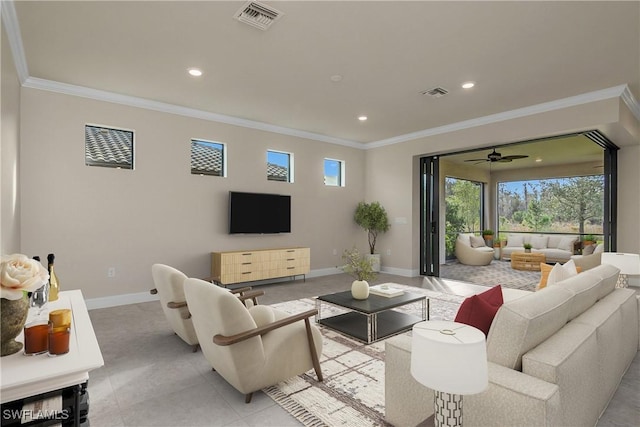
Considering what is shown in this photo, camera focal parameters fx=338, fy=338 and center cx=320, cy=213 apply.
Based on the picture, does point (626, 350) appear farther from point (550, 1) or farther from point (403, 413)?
point (550, 1)

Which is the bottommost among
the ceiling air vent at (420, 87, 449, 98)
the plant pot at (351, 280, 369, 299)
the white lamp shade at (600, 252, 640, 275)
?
the plant pot at (351, 280, 369, 299)

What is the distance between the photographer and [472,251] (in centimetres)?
896

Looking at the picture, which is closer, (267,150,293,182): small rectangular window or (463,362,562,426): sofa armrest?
(463,362,562,426): sofa armrest

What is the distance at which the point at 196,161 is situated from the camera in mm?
5590

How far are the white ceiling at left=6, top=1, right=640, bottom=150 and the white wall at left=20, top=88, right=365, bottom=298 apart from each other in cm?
48

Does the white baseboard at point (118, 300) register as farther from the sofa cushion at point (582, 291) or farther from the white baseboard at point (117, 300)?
the sofa cushion at point (582, 291)

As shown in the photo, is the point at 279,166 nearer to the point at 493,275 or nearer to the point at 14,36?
the point at 14,36

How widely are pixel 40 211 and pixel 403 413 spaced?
4.77 meters

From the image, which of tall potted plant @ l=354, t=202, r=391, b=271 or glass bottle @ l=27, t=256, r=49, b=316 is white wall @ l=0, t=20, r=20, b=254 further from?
tall potted plant @ l=354, t=202, r=391, b=271

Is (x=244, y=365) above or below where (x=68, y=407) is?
below

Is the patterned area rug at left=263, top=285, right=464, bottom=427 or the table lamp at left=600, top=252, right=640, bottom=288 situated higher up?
the table lamp at left=600, top=252, right=640, bottom=288

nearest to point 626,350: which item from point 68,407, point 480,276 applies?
point 68,407

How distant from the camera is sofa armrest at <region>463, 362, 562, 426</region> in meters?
1.29

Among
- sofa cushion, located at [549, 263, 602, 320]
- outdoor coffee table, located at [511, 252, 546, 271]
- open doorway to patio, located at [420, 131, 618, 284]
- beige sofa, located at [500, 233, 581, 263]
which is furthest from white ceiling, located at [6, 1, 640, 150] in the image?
beige sofa, located at [500, 233, 581, 263]
